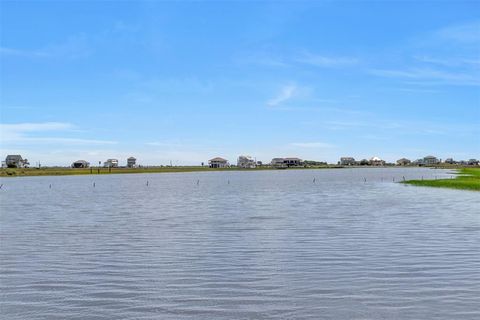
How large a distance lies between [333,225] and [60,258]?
20342 mm

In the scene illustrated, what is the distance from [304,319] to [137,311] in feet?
16.5

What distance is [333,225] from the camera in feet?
125

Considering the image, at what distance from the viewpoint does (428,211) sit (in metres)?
49.3

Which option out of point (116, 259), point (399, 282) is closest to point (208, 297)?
point (399, 282)

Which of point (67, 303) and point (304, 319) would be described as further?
point (67, 303)

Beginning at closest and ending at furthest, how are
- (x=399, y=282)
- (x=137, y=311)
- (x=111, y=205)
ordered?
(x=137, y=311)
(x=399, y=282)
(x=111, y=205)

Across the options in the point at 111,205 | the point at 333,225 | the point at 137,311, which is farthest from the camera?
the point at 111,205

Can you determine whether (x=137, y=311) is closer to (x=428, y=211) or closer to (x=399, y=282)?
(x=399, y=282)

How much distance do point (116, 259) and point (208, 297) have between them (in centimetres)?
872

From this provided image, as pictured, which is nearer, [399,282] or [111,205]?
[399,282]

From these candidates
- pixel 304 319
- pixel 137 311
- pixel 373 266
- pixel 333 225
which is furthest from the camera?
pixel 333 225

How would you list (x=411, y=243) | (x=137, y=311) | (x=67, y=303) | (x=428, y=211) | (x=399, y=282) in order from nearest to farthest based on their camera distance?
(x=137, y=311) < (x=67, y=303) < (x=399, y=282) < (x=411, y=243) < (x=428, y=211)

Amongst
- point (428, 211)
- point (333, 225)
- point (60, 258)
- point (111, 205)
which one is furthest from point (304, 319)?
point (111, 205)

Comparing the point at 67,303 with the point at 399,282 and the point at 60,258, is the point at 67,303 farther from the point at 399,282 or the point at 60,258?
the point at 399,282
